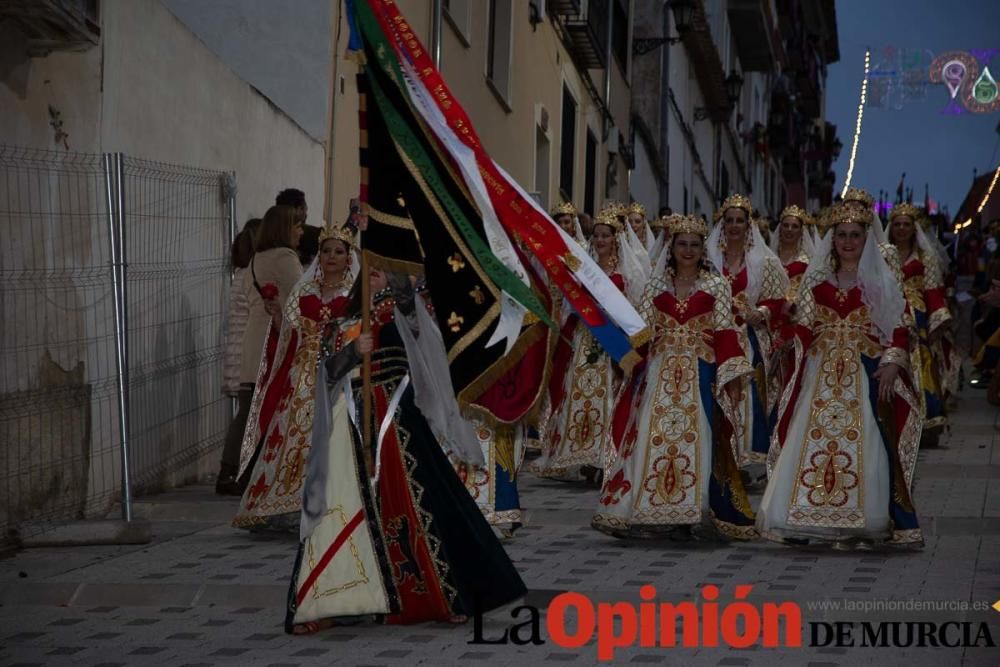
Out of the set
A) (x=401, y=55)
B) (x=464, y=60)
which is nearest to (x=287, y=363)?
(x=401, y=55)

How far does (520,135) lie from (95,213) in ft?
37.9

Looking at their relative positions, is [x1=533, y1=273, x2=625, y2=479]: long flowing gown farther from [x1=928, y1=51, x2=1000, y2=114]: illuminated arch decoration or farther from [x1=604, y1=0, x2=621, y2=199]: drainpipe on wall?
[x1=928, y1=51, x2=1000, y2=114]: illuminated arch decoration

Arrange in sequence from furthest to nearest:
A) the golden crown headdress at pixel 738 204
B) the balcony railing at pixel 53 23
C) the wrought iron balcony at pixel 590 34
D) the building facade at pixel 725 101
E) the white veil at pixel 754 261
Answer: the building facade at pixel 725 101
the wrought iron balcony at pixel 590 34
the white veil at pixel 754 261
the golden crown headdress at pixel 738 204
the balcony railing at pixel 53 23

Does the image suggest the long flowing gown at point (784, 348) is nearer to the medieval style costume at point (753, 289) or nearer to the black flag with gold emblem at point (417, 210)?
the medieval style costume at point (753, 289)

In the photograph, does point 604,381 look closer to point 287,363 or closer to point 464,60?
point 287,363

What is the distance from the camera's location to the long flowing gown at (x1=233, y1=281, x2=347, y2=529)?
10.4 m

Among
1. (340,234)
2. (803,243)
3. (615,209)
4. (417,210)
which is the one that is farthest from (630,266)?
(417,210)

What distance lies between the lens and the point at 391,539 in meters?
7.59

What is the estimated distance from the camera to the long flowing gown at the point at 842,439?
1009 centimetres

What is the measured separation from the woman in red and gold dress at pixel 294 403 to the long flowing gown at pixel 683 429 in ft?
5.62

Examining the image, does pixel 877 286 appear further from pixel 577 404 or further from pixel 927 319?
pixel 927 319

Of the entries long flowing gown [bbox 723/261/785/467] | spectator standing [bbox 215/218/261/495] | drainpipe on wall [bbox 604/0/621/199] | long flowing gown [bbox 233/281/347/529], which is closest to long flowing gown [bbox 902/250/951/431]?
long flowing gown [bbox 723/261/785/467]

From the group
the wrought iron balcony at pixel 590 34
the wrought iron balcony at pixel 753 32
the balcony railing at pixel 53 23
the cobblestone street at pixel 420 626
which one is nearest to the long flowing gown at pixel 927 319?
the cobblestone street at pixel 420 626

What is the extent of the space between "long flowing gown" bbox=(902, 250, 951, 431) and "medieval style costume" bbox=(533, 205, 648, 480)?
2360 mm
